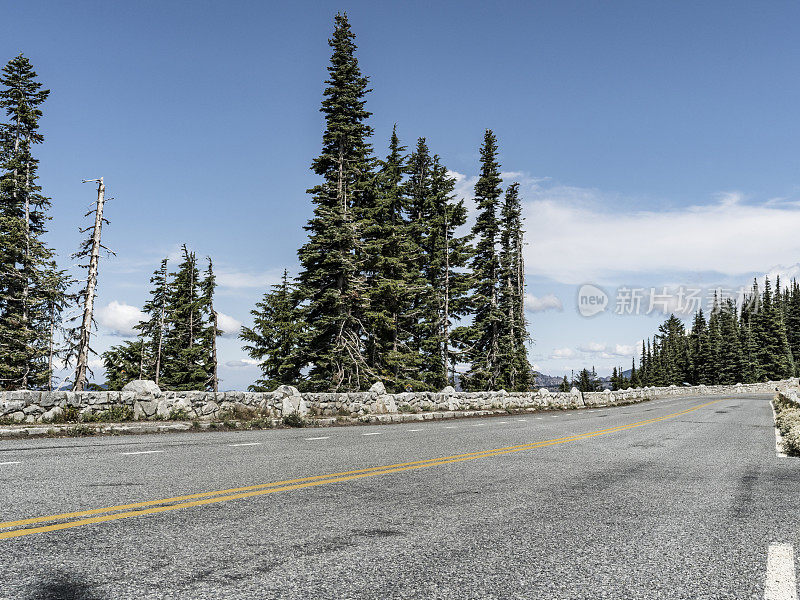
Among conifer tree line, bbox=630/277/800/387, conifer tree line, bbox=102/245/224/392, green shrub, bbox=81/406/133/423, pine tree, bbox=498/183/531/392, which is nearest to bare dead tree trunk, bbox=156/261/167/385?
conifer tree line, bbox=102/245/224/392

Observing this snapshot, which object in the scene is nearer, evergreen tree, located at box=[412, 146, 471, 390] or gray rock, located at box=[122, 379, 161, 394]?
gray rock, located at box=[122, 379, 161, 394]

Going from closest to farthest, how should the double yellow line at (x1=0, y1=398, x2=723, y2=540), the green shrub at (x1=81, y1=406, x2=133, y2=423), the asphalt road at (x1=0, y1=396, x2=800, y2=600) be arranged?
1. the asphalt road at (x1=0, y1=396, x2=800, y2=600)
2. the double yellow line at (x1=0, y1=398, x2=723, y2=540)
3. the green shrub at (x1=81, y1=406, x2=133, y2=423)

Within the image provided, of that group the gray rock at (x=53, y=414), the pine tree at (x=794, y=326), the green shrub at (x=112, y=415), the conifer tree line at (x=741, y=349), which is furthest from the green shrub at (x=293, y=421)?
the pine tree at (x=794, y=326)

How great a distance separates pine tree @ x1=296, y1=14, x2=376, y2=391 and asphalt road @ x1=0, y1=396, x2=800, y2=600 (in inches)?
729

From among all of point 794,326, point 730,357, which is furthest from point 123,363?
point 794,326

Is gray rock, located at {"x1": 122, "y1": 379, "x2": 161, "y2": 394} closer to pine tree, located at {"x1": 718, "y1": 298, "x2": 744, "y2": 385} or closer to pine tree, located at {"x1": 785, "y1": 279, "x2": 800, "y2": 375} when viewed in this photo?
pine tree, located at {"x1": 718, "y1": 298, "x2": 744, "y2": 385}

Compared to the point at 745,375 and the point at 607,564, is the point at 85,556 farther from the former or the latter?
the point at 745,375

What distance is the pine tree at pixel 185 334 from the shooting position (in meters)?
45.9

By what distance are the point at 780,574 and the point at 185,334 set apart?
49997mm

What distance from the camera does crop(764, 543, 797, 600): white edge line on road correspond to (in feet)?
10.8

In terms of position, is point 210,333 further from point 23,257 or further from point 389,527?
point 389,527

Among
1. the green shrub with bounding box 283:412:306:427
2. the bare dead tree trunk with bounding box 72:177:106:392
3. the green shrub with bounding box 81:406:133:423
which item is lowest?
the green shrub with bounding box 283:412:306:427

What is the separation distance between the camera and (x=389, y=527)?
4.59 metres

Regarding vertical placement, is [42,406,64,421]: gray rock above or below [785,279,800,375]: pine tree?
below
